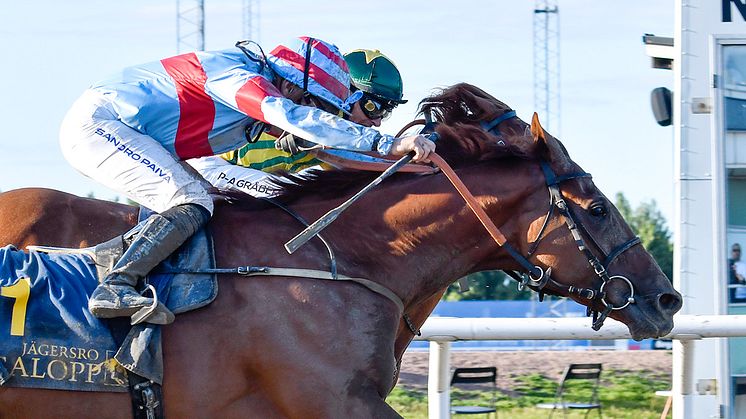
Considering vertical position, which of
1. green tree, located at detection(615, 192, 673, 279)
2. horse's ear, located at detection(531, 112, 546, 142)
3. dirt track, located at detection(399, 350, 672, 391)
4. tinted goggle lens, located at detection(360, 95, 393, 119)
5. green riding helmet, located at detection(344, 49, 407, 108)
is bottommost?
dirt track, located at detection(399, 350, 672, 391)

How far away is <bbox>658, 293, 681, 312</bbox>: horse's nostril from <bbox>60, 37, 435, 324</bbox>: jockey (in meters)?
1.15

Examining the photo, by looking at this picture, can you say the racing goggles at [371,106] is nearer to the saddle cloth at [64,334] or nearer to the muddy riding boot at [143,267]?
the muddy riding boot at [143,267]

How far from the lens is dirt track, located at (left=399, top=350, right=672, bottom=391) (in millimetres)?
12898

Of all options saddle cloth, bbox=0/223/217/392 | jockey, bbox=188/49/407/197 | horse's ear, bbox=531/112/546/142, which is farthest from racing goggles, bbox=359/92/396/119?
saddle cloth, bbox=0/223/217/392

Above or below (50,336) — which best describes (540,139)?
above

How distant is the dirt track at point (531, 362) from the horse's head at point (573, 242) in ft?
23.4

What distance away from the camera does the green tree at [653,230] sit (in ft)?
154

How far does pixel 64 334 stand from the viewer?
4.11 metres

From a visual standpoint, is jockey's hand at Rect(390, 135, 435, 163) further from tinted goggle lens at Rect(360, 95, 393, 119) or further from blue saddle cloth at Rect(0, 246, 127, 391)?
tinted goggle lens at Rect(360, 95, 393, 119)

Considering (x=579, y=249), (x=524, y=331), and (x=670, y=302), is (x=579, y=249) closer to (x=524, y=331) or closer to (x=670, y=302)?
(x=670, y=302)

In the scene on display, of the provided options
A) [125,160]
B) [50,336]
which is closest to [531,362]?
[125,160]

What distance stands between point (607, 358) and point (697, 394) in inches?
377

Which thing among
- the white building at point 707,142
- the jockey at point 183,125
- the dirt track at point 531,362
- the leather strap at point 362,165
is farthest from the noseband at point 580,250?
the dirt track at point 531,362

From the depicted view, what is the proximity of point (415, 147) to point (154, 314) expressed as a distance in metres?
1.13
